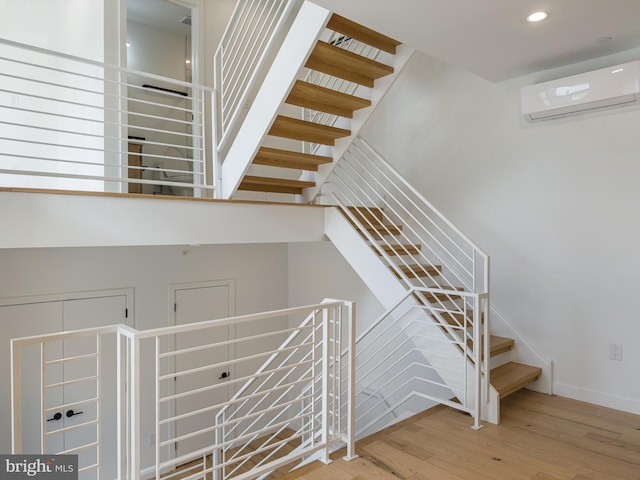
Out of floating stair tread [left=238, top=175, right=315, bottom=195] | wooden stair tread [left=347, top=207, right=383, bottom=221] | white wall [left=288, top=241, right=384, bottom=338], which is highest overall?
floating stair tread [left=238, top=175, right=315, bottom=195]

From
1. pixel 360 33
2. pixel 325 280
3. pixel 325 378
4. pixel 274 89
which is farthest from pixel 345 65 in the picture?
pixel 325 280

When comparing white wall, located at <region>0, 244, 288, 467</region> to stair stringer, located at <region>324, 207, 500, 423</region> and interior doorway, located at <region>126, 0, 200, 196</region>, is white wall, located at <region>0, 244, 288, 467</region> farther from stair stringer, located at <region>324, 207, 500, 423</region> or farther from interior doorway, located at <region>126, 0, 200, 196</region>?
stair stringer, located at <region>324, 207, 500, 423</region>

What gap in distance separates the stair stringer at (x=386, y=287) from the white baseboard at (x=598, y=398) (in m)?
0.95

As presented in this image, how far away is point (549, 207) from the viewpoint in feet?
12.3

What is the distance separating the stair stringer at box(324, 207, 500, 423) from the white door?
1.82 metres

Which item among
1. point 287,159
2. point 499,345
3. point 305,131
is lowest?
point 499,345

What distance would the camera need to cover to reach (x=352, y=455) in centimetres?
260

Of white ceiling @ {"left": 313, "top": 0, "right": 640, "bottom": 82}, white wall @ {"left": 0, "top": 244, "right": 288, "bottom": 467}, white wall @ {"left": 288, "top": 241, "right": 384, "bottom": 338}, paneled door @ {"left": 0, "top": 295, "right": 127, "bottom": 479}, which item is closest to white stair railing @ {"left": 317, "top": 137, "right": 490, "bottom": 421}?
white wall @ {"left": 288, "top": 241, "right": 384, "bottom": 338}

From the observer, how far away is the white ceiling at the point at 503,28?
2.58m

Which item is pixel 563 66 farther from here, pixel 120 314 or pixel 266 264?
pixel 120 314

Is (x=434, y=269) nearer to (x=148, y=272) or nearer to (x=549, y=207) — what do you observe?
(x=549, y=207)

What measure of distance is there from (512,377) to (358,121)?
7.98ft

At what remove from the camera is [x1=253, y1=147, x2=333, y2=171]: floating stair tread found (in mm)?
3617

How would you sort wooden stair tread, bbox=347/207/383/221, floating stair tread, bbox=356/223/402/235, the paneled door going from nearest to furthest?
the paneled door, floating stair tread, bbox=356/223/402/235, wooden stair tread, bbox=347/207/383/221
